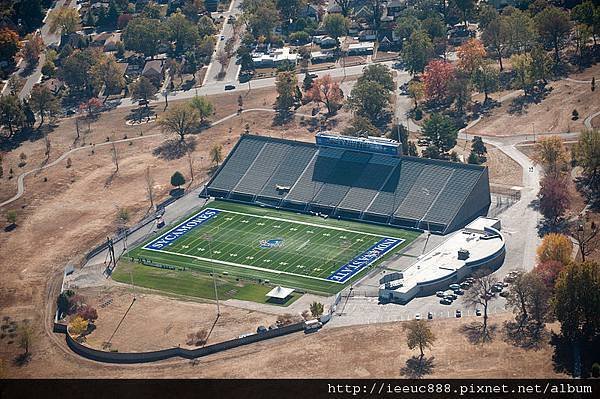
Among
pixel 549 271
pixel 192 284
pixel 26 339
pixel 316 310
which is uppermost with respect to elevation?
pixel 549 271

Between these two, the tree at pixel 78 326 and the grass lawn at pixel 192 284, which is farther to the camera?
the grass lawn at pixel 192 284

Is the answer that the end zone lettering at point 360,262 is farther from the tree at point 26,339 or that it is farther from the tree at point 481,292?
the tree at point 26,339

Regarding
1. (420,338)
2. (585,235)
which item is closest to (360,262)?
(585,235)

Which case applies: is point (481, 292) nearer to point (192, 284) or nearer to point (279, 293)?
point (279, 293)

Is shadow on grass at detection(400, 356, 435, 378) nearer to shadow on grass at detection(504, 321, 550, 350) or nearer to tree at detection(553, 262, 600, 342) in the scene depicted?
shadow on grass at detection(504, 321, 550, 350)

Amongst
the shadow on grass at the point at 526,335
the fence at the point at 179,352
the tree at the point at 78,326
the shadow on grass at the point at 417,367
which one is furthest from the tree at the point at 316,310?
the tree at the point at 78,326
